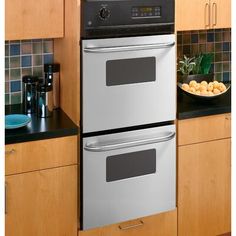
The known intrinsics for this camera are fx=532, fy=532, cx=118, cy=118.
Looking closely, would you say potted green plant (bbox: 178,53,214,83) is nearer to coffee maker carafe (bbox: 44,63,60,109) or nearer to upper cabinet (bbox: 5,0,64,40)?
coffee maker carafe (bbox: 44,63,60,109)

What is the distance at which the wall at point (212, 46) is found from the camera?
3552 mm

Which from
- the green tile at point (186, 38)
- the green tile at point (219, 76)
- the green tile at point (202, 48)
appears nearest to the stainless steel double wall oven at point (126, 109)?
Answer: the green tile at point (186, 38)

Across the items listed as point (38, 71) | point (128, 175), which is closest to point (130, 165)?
point (128, 175)

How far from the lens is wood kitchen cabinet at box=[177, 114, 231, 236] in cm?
311

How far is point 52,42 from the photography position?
3131 millimetres

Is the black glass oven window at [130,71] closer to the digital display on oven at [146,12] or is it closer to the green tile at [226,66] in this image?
the digital display on oven at [146,12]

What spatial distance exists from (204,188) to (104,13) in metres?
1.25

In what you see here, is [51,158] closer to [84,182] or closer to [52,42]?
[84,182]

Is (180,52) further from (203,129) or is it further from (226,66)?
(203,129)

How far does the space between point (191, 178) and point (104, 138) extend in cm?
66

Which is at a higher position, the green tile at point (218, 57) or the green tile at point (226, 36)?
the green tile at point (226, 36)

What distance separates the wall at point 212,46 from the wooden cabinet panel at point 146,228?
1.08m

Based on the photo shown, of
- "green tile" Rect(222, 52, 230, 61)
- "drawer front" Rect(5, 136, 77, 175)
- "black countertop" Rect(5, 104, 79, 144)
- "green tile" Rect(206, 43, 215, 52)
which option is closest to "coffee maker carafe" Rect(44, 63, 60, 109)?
"black countertop" Rect(5, 104, 79, 144)

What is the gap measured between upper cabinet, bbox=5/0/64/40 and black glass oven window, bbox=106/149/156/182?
738 millimetres
